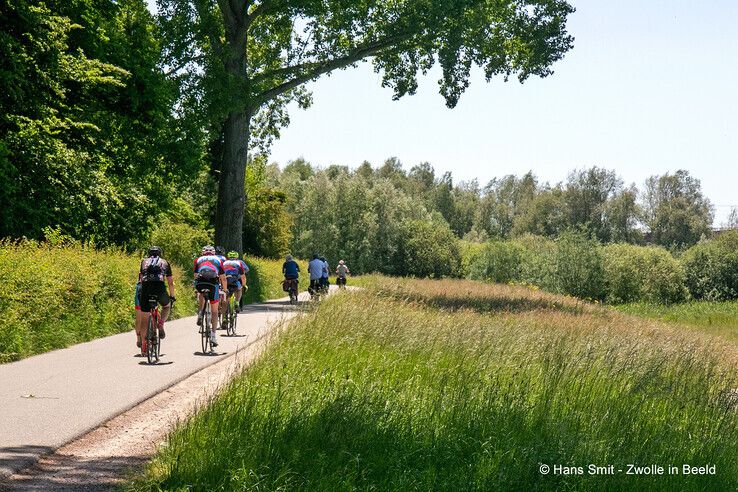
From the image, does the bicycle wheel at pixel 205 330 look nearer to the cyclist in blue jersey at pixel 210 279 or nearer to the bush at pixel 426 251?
the cyclist in blue jersey at pixel 210 279

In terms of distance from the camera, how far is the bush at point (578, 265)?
2486 inches

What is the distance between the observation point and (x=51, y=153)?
1037 inches

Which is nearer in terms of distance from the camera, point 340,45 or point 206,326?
point 206,326

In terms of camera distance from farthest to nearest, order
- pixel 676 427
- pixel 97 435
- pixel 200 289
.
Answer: pixel 200 289 < pixel 676 427 < pixel 97 435

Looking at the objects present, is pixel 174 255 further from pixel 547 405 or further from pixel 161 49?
pixel 547 405

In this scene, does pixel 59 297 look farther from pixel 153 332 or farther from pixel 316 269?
pixel 316 269

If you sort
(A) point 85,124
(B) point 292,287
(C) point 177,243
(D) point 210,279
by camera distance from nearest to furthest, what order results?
1. (D) point 210,279
2. (A) point 85,124
3. (B) point 292,287
4. (C) point 177,243

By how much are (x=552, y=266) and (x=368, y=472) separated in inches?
2296

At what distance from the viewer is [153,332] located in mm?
14594

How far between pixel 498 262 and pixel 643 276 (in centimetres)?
1321

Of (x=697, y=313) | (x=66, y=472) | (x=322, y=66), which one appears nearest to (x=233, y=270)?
(x=66, y=472)

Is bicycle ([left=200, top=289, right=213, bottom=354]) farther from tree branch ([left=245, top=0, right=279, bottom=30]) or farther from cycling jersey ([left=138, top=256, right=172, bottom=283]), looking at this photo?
tree branch ([left=245, top=0, right=279, bottom=30])

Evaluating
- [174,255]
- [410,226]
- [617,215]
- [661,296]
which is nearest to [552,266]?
[661,296]

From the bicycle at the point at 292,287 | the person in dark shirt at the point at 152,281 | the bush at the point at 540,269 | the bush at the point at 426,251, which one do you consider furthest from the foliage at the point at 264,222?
the person in dark shirt at the point at 152,281
